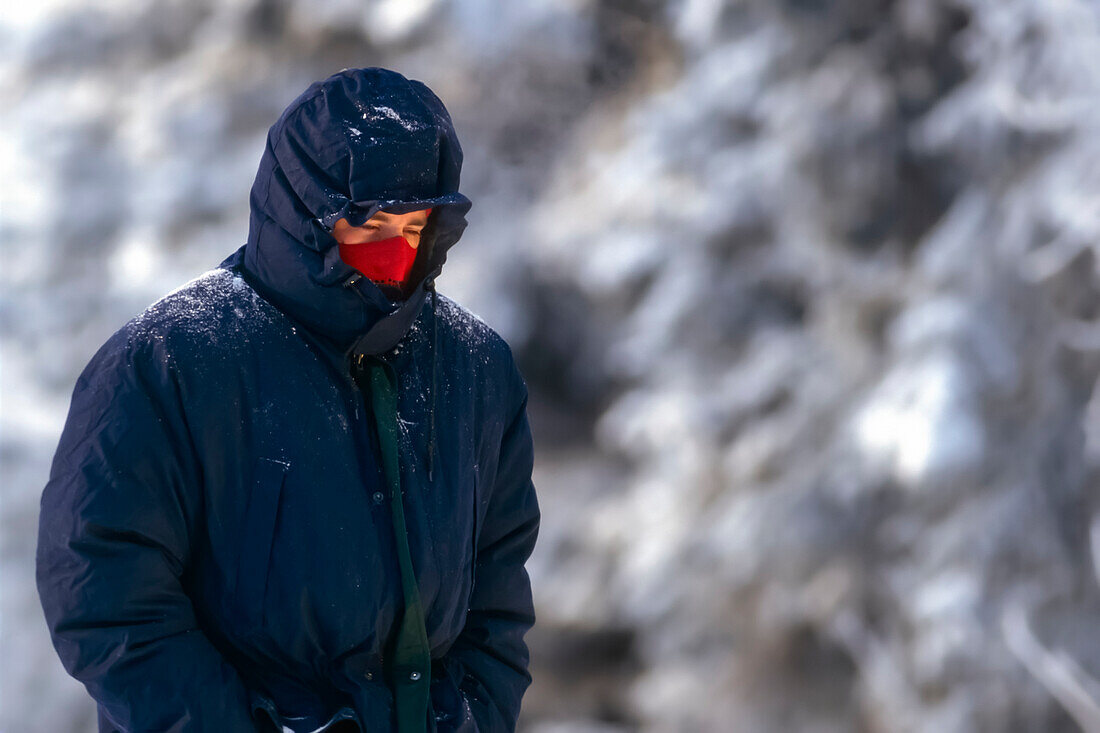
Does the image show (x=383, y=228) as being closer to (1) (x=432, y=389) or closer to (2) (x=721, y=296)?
(1) (x=432, y=389)

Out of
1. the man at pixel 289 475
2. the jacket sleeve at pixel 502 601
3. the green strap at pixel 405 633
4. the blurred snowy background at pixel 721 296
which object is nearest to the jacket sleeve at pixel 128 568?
the man at pixel 289 475

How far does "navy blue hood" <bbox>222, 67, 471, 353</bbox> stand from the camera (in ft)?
3.26

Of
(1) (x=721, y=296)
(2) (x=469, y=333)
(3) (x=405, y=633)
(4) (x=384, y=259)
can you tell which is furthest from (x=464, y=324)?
(1) (x=721, y=296)

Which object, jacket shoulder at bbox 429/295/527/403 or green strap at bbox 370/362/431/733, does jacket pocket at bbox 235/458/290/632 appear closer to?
green strap at bbox 370/362/431/733

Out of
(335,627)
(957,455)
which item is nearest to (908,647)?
(957,455)

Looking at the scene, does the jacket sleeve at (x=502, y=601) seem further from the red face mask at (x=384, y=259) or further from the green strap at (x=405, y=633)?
the red face mask at (x=384, y=259)

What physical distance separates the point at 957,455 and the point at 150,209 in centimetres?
199

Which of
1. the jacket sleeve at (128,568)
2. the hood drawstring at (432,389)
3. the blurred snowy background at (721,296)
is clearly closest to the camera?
the jacket sleeve at (128,568)

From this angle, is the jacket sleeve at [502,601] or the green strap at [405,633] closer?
the green strap at [405,633]

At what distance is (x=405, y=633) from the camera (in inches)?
40.4

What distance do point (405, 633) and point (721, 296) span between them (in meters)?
2.12

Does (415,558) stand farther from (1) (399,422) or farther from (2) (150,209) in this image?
(2) (150,209)

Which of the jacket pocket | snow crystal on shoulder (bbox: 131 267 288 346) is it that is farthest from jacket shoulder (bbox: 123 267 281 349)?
the jacket pocket

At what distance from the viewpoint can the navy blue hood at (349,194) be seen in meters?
0.99
